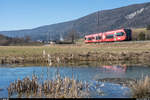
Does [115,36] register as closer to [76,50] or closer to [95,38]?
[95,38]

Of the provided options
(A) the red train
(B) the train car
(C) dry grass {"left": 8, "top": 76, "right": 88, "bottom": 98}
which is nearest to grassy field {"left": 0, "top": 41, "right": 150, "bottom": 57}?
(A) the red train

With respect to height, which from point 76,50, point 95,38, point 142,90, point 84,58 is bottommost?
point 142,90

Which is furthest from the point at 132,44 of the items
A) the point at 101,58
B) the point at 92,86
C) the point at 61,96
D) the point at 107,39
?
the point at 61,96

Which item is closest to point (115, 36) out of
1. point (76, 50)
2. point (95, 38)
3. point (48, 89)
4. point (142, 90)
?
point (95, 38)

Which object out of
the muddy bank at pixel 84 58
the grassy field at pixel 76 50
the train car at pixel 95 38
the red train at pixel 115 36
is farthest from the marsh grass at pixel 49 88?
the train car at pixel 95 38

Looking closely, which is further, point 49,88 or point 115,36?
point 115,36

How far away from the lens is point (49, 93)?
39.1 ft

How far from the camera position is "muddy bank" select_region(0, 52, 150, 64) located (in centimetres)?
3297

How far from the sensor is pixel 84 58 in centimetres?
3731

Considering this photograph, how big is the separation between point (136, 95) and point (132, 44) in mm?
44775

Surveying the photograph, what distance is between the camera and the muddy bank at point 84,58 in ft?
108

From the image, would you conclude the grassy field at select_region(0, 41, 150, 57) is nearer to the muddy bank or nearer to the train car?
the muddy bank

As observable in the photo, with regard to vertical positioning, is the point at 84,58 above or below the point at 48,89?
above

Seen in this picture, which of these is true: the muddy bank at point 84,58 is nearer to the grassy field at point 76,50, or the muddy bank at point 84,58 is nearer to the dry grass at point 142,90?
the grassy field at point 76,50
